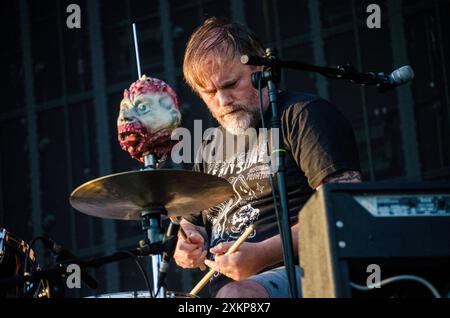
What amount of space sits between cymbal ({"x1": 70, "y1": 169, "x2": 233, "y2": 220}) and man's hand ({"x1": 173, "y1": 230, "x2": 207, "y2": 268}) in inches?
4.5

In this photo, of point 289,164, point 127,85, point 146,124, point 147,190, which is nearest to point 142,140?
point 146,124

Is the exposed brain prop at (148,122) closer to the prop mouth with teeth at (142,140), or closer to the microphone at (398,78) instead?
the prop mouth with teeth at (142,140)

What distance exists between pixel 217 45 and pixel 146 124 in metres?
0.67

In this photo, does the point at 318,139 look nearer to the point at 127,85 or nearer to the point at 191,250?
the point at 191,250

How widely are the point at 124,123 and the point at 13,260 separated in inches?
25.2

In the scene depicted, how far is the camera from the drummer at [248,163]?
2896 millimetres

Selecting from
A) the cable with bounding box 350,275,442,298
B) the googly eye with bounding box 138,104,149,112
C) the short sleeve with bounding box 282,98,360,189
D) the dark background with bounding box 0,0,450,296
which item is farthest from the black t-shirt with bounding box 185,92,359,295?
the dark background with bounding box 0,0,450,296

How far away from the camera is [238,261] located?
277cm

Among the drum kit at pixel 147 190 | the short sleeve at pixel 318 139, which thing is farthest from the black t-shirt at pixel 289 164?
the drum kit at pixel 147 190

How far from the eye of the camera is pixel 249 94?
3576 millimetres

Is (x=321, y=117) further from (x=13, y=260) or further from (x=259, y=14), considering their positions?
(x=259, y=14)

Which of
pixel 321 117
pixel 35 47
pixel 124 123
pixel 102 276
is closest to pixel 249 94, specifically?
pixel 321 117

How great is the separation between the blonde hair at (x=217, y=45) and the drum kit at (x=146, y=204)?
650 mm

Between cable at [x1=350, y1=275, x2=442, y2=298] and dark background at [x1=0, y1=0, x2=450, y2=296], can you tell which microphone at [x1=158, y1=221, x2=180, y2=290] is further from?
dark background at [x1=0, y1=0, x2=450, y2=296]
